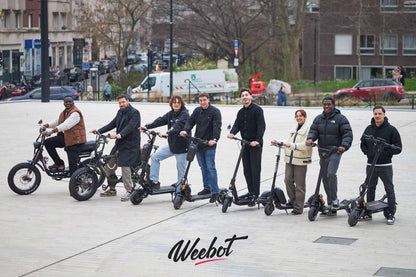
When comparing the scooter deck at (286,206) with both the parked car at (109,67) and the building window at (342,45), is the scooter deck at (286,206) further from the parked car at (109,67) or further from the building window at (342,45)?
the parked car at (109,67)

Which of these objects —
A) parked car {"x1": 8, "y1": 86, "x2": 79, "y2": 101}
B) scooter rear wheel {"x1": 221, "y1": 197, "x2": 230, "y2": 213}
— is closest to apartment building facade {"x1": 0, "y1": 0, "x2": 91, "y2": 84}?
parked car {"x1": 8, "y1": 86, "x2": 79, "y2": 101}

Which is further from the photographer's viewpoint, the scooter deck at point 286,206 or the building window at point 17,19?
the building window at point 17,19

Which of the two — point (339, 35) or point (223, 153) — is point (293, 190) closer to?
point (223, 153)

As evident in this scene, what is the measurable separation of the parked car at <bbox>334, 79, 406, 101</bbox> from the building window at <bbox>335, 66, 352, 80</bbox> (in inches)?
1006

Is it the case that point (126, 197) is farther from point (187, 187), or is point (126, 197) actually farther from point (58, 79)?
point (58, 79)

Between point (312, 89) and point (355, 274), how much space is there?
40.1 metres

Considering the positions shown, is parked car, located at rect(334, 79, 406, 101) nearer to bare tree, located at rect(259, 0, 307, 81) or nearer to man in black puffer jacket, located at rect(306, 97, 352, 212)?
bare tree, located at rect(259, 0, 307, 81)

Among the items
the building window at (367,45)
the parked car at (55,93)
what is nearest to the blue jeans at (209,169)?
the parked car at (55,93)

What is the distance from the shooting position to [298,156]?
38.4ft

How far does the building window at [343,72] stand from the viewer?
68812mm

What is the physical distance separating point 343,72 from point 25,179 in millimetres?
57442

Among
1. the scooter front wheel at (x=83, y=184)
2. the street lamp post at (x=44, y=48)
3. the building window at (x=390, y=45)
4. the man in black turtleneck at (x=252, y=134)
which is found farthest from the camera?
the building window at (x=390, y=45)

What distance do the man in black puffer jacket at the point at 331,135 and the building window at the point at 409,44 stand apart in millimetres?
58065

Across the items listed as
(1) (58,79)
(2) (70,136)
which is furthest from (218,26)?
(2) (70,136)
